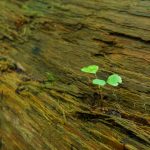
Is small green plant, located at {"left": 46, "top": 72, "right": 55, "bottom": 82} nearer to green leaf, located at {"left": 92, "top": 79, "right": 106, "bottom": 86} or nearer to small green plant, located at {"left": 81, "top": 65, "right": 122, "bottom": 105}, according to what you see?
small green plant, located at {"left": 81, "top": 65, "right": 122, "bottom": 105}

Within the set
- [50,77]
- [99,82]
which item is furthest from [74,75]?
[99,82]

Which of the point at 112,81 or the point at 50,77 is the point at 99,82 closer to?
the point at 112,81

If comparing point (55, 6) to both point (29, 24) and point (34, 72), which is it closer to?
point (29, 24)

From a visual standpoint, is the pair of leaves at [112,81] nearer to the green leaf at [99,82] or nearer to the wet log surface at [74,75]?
the green leaf at [99,82]

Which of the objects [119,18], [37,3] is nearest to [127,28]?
[119,18]

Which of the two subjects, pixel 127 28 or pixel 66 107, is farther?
pixel 127 28

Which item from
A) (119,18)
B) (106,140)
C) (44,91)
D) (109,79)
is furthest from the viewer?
(119,18)

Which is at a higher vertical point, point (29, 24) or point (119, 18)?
point (119, 18)

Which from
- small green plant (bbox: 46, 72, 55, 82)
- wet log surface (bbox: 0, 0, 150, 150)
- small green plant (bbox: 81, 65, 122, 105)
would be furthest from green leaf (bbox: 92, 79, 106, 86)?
small green plant (bbox: 46, 72, 55, 82)
